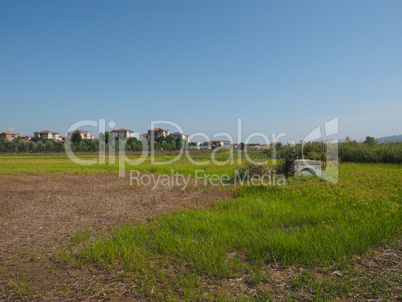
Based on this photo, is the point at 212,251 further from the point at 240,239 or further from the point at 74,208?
the point at 74,208

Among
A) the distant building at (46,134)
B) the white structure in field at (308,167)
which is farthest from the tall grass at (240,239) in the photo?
the distant building at (46,134)

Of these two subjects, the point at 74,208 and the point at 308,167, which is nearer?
the point at 74,208

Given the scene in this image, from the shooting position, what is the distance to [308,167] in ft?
35.8

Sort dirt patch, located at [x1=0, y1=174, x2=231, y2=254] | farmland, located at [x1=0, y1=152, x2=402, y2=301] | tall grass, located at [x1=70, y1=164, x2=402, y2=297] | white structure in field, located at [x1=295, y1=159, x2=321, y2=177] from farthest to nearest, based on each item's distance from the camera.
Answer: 1. white structure in field, located at [x1=295, y1=159, x2=321, y2=177]
2. dirt patch, located at [x1=0, y1=174, x2=231, y2=254]
3. tall grass, located at [x1=70, y1=164, x2=402, y2=297]
4. farmland, located at [x1=0, y1=152, x2=402, y2=301]

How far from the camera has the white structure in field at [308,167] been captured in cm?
1076

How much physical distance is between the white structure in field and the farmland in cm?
375

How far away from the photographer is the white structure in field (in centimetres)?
1076

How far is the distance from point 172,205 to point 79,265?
397 cm

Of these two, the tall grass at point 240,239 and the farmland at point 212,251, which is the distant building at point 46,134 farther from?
the tall grass at point 240,239

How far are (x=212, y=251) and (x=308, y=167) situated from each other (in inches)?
348

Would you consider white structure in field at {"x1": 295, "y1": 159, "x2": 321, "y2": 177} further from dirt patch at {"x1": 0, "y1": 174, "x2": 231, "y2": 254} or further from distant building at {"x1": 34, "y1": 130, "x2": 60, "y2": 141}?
distant building at {"x1": 34, "y1": 130, "x2": 60, "y2": 141}

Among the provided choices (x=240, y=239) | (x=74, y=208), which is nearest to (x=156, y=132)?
(x=74, y=208)

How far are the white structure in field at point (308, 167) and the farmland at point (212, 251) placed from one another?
3754mm

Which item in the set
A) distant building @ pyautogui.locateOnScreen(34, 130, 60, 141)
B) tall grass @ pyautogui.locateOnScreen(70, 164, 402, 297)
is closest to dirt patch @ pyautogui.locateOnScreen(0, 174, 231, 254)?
tall grass @ pyautogui.locateOnScreen(70, 164, 402, 297)
